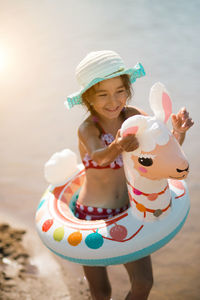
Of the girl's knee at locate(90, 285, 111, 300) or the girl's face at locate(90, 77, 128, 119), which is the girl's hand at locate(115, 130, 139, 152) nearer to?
the girl's face at locate(90, 77, 128, 119)

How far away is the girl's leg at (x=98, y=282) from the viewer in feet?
5.90

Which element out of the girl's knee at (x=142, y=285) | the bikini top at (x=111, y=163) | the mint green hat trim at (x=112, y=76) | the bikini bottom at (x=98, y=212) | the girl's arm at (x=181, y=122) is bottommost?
the girl's knee at (x=142, y=285)

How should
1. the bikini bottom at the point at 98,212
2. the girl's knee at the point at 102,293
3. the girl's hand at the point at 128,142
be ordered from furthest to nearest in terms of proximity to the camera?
the girl's knee at the point at 102,293, the bikini bottom at the point at 98,212, the girl's hand at the point at 128,142

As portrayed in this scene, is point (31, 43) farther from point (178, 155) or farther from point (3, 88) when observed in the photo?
point (178, 155)

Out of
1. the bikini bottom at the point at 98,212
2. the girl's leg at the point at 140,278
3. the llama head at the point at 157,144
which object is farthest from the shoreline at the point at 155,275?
the llama head at the point at 157,144

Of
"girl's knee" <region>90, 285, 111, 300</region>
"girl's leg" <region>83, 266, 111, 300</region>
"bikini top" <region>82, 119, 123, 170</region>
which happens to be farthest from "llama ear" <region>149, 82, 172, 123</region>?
"girl's knee" <region>90, 285, 111, 300</region>

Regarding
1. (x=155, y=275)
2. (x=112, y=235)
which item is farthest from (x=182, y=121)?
(x=155, y=275)

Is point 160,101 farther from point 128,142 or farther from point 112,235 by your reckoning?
point 112,235

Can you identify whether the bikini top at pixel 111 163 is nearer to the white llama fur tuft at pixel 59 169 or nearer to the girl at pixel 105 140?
the girl at pixel 105 140

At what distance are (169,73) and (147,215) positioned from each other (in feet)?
13.5

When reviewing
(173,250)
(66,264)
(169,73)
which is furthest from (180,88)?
(66,264)

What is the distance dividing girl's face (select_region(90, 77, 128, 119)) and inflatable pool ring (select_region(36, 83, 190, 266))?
0.23 meters

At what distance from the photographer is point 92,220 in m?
1.74

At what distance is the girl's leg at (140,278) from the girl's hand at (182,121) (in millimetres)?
674
